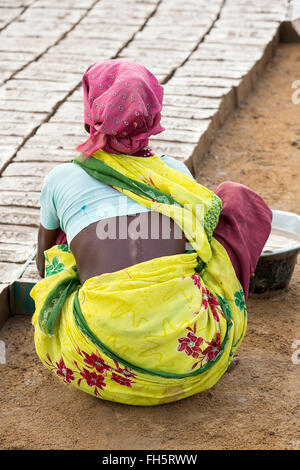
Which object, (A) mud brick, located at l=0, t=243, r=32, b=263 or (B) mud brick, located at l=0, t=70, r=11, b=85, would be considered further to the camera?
(B) mud brick, located at l=0, t=70, r=11, b=85

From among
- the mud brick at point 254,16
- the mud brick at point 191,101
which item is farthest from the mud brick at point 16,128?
the mud brick at point 254,16

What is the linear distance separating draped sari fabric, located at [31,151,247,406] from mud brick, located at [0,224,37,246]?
1.03m

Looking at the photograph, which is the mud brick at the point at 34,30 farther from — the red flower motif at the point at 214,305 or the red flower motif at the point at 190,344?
the red flower motif at the point at 190,344

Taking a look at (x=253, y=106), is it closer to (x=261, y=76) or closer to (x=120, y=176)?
(x=261, y=76)

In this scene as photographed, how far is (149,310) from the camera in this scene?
100 inches

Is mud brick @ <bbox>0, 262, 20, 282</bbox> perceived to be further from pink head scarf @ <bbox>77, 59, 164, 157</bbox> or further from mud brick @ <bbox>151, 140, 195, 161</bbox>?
mud brick @ <bbox>151, 140, 195, 161</bbox>

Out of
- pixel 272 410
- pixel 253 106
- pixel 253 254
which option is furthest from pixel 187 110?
pixel 272 410

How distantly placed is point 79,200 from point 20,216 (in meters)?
1.47

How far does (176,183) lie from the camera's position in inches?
109

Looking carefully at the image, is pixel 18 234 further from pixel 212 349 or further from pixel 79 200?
pixel 212 349

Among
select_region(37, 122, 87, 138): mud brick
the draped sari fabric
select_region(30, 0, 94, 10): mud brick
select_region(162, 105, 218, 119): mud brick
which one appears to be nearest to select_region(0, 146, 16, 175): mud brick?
select_region(37, 122, 87, 138): mud brick

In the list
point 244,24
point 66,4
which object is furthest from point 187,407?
point 66,4

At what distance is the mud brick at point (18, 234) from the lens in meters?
3.89

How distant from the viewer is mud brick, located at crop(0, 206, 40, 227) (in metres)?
4.06
